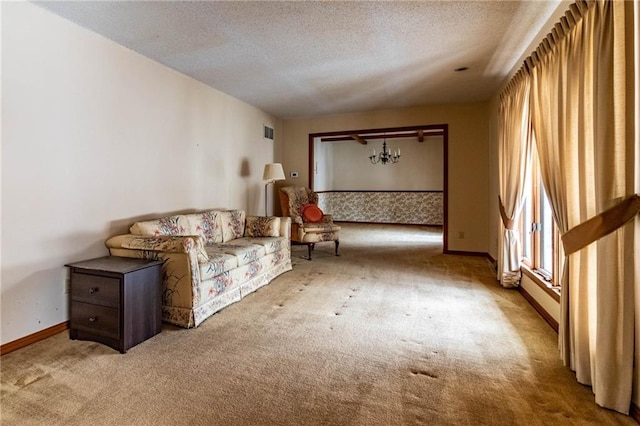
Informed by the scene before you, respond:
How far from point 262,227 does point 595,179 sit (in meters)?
3.31

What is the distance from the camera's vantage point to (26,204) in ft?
7.48

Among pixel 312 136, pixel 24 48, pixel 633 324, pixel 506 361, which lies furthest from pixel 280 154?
pixel 633 324

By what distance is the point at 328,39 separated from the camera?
9.53 ft

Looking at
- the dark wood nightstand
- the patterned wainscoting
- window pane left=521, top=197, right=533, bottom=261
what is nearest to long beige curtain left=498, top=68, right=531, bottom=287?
window pane left=521, top=197, right=533, bottom=261

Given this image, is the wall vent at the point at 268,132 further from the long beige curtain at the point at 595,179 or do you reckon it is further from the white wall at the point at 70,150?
the long beige curtain at the point at 595,179

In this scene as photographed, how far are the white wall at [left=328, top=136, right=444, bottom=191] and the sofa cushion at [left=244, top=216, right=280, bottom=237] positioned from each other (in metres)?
6.30

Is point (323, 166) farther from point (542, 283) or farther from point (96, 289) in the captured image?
point (96, 289)

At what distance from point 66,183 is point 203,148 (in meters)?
1.77

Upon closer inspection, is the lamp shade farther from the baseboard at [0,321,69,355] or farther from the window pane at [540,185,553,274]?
the window pane at [540,185,553,274]

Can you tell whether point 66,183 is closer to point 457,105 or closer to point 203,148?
point 203,148

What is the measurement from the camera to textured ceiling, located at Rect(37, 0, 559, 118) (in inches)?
95.0

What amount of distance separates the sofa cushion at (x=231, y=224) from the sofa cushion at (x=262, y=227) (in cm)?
9

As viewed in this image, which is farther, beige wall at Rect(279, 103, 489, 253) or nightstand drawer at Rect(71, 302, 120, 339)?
beige wall at Rect(279, 103, 489, 253)

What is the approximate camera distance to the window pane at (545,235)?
2.94 meters
